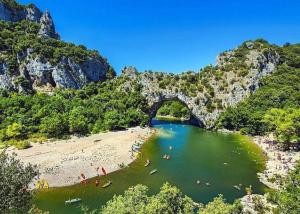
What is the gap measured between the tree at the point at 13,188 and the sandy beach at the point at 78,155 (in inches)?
1226

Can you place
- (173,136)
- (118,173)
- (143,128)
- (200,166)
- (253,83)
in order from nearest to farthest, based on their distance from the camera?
1. (118,173)
2. (200,166)
3. (173,136)
4. (143,128)
5. (253,83)

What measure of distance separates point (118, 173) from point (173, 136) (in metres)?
44.2

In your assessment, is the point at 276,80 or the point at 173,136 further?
the point at 276,80

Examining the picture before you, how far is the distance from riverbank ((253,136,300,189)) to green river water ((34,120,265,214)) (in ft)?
5.28

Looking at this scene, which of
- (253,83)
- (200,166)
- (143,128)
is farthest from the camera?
(253,83)

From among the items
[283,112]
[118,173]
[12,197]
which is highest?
[283,112]

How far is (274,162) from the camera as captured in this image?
67.1 meters

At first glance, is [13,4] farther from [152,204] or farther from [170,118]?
[152,204]

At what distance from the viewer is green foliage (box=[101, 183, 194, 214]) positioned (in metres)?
27.0

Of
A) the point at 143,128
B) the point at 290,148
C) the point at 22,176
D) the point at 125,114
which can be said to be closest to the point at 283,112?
the point at 290,148

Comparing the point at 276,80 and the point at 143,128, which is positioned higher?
the point at 276,80

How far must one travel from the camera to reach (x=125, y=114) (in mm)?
112562

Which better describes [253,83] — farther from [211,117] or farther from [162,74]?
[162,74]

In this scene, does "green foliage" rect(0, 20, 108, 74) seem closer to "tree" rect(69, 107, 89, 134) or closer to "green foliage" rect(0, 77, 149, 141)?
"green foliage" rect(0, 77, 149, 141)
